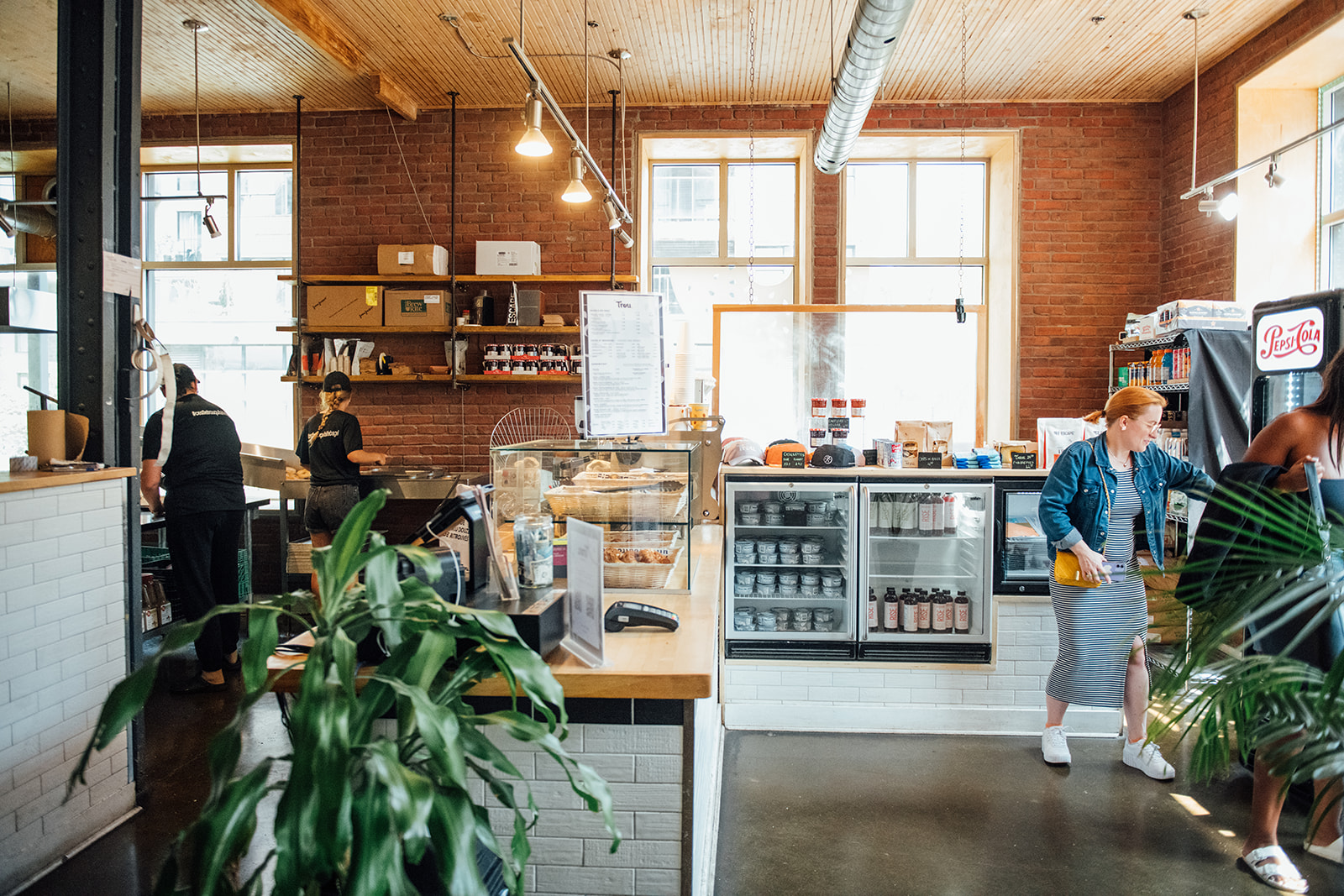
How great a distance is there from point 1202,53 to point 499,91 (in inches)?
199

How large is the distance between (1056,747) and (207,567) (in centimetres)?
445

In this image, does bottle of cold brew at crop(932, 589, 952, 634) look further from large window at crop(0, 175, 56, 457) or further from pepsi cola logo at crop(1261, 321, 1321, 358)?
large window at crop(0, 175, 56, 457)

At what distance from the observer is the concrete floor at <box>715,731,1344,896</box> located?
271 cm

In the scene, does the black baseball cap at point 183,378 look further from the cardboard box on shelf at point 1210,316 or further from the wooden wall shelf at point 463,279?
the cardboard box on shelf at point 1210,316

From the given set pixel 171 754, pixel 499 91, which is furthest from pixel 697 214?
pixel 171 754

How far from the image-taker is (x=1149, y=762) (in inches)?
137

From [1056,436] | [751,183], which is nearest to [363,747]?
[1056,436]

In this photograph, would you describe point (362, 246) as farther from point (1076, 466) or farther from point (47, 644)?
point (1076, 466)

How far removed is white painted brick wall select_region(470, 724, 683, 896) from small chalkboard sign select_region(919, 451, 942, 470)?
8.27ft

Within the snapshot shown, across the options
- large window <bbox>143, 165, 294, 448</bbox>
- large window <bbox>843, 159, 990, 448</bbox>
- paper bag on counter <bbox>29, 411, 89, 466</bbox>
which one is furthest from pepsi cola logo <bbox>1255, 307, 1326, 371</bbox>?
large window <bbox>143, 165, 294, 448</bbox>

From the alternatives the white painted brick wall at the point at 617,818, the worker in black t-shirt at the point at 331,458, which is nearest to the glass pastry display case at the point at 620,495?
the white painted brick wall at the point at 617,818

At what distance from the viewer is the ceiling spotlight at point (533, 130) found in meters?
3.94

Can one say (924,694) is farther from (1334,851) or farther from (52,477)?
(52,477)

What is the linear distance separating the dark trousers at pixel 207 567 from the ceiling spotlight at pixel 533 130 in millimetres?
2639
